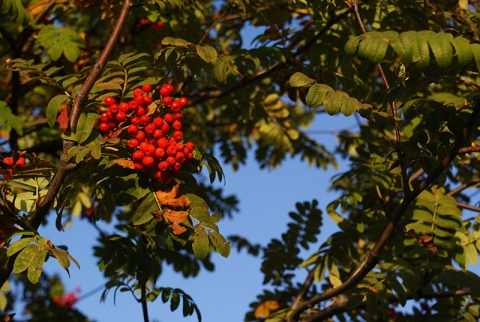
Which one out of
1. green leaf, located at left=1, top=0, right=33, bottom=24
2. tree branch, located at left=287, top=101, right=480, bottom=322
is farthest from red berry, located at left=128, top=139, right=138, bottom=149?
green leaf, located at left=1, top=0, right=33, bottom=24

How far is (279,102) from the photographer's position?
4797 millimetres

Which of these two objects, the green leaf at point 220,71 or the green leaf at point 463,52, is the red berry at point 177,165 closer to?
the green leaf at point 220,71

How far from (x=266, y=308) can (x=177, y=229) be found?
6.68 ft

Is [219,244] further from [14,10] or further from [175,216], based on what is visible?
[14,10]

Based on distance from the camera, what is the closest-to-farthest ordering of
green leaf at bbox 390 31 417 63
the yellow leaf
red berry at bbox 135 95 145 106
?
green leaf at bbox 390 31 417 63, red berry at bbox 135 95 145 106, the yellow leaf

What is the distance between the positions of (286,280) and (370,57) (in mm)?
2194

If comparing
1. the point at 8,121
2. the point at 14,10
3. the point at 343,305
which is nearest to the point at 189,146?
the point at 343,305

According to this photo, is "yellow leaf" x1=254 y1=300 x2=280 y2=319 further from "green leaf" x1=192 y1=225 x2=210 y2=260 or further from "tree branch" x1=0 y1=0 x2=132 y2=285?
"tree branch" x1=0 y1=0 x2=132 y2=285

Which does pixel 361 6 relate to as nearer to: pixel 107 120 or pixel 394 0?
pixel 394 0

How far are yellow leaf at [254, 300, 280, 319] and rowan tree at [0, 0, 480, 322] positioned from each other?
13 mm

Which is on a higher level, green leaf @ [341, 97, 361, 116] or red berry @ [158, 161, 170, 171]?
green leaf @ [341, 97, 361, 116]

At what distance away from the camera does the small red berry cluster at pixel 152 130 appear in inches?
93.1

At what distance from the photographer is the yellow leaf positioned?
417 centimetres

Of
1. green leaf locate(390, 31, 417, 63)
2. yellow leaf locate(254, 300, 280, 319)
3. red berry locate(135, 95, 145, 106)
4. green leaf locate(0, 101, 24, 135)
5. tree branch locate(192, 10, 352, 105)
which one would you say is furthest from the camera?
yellow leaf locate(254, 300, 280, 319)
